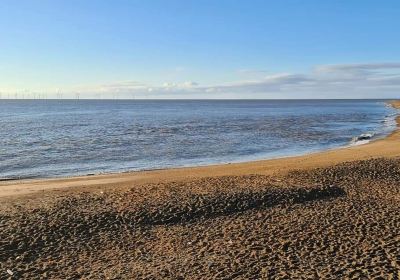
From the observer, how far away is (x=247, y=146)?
1385 inches

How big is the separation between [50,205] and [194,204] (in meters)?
4.38

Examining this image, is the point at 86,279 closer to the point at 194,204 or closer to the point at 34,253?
the point at 34,253

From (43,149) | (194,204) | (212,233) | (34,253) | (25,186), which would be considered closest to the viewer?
(34,253)

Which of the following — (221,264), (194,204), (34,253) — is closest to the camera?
(221,264)

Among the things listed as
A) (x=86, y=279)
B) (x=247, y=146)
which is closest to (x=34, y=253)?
(x=86, y=279)

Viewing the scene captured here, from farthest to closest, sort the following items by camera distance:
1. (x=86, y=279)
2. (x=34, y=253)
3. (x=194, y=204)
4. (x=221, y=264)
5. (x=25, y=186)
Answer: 1. (x=25, y=186)
2. (x=194, y=204)
3. (x=34, y=253)
4. (x=221, y=264)
5. (x=86, y=279)

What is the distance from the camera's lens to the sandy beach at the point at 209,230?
29.0 ft

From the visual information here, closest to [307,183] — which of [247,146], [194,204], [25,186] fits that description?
[194,204]

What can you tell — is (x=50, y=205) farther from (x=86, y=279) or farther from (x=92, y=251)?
(x=86, y=279)

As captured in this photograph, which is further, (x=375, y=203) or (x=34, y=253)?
(x=375, y=203)

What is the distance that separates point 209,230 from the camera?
11336 mm

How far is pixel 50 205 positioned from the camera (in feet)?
44.2

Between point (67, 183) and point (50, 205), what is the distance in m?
6.00

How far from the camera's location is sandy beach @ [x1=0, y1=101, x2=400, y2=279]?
8.84 metres
